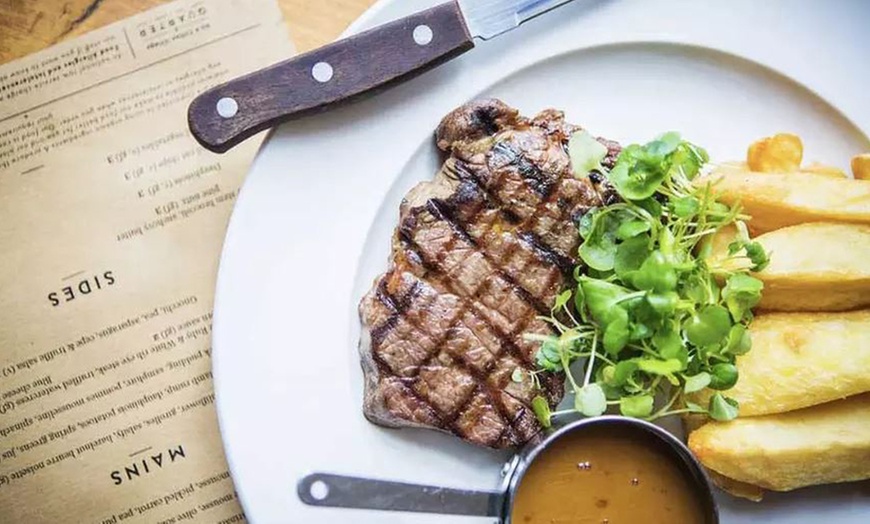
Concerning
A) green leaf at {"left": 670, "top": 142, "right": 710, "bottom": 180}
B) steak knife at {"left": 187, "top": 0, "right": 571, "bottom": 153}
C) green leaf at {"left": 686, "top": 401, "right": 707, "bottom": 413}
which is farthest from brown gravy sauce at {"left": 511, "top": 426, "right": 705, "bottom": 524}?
steak knife at {"left": 187, "top": 0, "right": 571, "bottom": 153}

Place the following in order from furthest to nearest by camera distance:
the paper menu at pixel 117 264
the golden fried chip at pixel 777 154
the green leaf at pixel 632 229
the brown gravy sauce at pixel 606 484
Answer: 1. the paper menu at pixel 117 264
2. the golden fried chip at pixel 777 154
3. the green leaf at pixel 632 229
4. the brown gravy sauce at pixel 606 484

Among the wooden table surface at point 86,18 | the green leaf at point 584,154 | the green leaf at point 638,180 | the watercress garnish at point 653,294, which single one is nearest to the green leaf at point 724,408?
the watercress garnish at point 653,294

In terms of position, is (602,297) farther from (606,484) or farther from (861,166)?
(861,166)

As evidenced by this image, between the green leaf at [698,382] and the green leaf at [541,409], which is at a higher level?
the green leaf at [541,409]

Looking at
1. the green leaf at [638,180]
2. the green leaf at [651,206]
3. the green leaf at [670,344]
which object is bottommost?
the green leaf at [670,344]

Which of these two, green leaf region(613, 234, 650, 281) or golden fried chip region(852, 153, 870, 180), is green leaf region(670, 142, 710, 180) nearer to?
green leaf region(613, 234, 650, 281)

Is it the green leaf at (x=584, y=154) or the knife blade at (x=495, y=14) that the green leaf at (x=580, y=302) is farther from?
the knife blade at (x=495, y=14)

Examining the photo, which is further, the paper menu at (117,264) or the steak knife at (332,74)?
the paper menu at (117,264)

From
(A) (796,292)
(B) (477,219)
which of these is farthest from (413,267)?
(A) (796,292)
